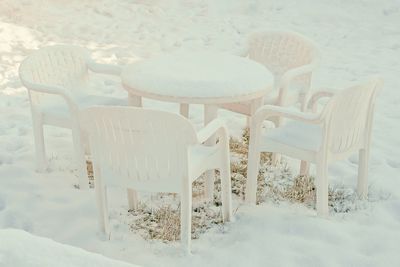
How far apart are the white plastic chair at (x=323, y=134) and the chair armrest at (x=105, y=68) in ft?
3.88

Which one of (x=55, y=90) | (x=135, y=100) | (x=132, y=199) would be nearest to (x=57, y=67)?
(x=55, y=90)

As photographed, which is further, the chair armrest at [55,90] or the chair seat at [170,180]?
the chair armrest at [55,90]

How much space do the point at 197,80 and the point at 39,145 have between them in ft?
3.96

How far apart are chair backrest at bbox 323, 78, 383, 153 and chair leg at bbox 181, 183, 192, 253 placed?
0.85 metres

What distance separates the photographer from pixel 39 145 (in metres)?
4.09

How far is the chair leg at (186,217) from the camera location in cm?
301

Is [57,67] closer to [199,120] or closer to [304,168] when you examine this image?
[199,120]

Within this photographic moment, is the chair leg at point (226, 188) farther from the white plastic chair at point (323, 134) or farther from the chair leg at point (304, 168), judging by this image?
the chair leg at point (304, 168)

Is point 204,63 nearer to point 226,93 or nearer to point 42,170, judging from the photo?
point 226,93

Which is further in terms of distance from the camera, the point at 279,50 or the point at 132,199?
the point at 279,50

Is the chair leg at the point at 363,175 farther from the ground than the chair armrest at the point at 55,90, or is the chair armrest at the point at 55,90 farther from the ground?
the chair armrest at the point at 55,90

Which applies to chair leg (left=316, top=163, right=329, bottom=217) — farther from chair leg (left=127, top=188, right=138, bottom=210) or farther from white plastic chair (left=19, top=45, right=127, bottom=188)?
white plastic chair (left=19, top=45, right=127, bottom=188)

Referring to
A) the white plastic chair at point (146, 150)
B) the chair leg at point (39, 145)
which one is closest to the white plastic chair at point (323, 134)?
the white plastic chair at point (146, 150)

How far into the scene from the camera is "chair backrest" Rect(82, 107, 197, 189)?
2.86 metres
